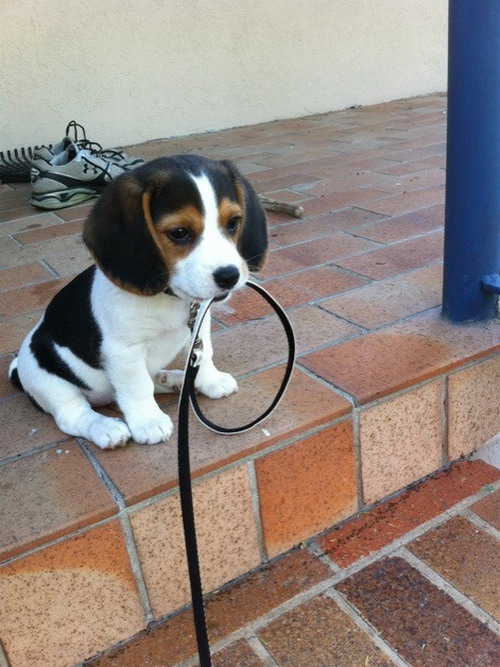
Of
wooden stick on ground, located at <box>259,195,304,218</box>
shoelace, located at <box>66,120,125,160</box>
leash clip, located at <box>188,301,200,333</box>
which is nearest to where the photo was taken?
leash clip, located at <box>188,301,200,333</box>

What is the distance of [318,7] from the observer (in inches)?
259

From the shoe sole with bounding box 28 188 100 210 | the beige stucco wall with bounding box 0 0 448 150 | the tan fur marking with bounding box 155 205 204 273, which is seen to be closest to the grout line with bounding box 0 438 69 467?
the tan fur marking with bounding box 155 205 204 273

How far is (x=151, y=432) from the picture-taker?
1.76 m

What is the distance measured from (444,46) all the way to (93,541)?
738 centimetres

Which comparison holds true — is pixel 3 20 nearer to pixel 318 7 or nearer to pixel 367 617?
pixel 318 7

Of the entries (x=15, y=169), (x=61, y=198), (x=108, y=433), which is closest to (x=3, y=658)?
(x=108, y=433)

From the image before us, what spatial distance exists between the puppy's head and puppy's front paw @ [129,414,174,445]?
0.37m

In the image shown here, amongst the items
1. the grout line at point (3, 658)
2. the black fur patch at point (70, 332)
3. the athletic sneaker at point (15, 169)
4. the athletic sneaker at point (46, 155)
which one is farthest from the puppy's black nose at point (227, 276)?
the athletic sneaker at point (15, 169)

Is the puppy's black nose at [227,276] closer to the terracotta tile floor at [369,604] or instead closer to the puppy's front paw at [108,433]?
the puppy's front paw at [108,433]

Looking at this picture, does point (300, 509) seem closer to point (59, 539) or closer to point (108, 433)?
point (108, 433)

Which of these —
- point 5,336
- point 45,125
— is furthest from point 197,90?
point 5,336

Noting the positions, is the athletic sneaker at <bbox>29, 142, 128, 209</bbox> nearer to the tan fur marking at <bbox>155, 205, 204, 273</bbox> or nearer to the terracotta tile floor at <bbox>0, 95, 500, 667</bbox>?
the terracotta tile floor at <bbox>0, 95, 500, 667</bbox>

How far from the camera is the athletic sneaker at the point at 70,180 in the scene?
4176mm

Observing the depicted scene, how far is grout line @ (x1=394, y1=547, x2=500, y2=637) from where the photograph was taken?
5.32ft
